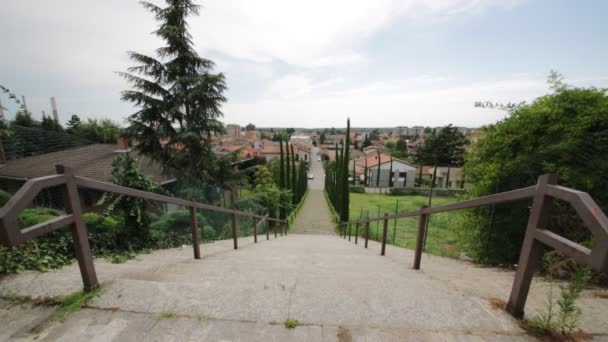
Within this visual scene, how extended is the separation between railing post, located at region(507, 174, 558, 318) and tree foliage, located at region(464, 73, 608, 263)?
244cm

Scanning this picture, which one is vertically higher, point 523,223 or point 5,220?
point 5,220

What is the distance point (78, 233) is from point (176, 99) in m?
7.87

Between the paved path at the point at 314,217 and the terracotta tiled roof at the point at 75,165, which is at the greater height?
the terracotta tiled roof at the point at 75,165

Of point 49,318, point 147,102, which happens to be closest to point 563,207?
point 49,318

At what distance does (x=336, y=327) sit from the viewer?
1.37 m

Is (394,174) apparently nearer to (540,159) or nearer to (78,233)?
(540,159)

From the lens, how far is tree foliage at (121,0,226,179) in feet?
26.5

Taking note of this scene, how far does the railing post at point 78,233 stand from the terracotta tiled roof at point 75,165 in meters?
7.47

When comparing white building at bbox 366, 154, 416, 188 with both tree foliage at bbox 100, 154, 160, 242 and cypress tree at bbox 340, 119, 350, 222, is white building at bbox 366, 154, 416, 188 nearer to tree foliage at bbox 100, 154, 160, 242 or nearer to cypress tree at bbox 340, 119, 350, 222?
→ cypress tree at bbox 340, 119, 350, 222

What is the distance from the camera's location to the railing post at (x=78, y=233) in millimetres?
1674

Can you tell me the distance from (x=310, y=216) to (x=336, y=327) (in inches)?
697

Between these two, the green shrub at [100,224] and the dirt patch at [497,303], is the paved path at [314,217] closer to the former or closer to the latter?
the green shrub at [100,224]

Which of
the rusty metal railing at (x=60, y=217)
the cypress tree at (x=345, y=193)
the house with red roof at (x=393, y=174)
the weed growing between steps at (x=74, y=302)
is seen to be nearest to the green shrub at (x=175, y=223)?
the rusty metal railing at (x=60, y=217)

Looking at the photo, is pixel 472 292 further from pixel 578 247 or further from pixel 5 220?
pixel 5 220
